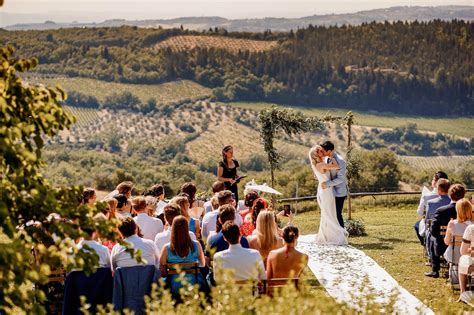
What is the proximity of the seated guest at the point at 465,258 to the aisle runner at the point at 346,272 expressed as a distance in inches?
21.1

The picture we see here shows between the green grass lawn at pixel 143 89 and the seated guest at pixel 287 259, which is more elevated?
the seated guest at pixel 287 259

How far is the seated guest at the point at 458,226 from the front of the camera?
945cm

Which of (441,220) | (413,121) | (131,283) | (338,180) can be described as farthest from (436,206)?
(413,121)

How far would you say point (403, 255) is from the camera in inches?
502

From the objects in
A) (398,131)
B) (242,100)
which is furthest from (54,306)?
(242,100)

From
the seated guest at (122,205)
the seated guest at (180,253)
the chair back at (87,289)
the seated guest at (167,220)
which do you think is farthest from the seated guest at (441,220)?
the chair back at (87,289)

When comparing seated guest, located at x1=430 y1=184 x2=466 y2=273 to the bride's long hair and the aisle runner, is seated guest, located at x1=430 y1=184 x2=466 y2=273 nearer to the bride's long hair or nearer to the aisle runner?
the aisle runner

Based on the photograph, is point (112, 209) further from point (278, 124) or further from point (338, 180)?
point (278, 124)

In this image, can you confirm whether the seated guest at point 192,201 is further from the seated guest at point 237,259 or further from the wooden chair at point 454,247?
the wooden chair at point 454,247

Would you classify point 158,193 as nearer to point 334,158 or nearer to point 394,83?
point 334,158

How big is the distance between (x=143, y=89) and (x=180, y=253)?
161 m

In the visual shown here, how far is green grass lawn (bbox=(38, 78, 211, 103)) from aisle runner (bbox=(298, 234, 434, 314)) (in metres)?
146

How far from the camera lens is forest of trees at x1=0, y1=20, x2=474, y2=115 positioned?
161m

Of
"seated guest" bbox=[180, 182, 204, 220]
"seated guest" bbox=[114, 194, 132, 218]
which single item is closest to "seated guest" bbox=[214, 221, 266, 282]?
"seated guest" bbox=[114, 194, 132, 218]
